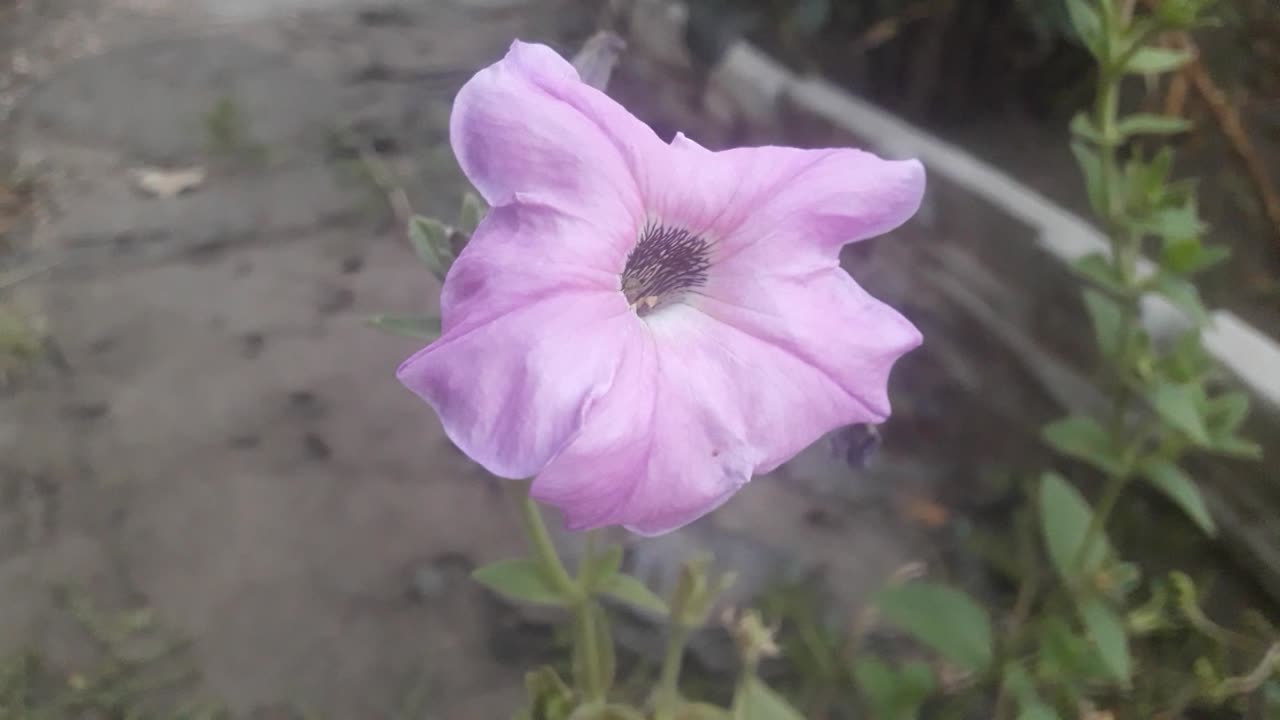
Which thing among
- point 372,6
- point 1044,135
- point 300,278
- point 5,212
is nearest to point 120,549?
point 300,278

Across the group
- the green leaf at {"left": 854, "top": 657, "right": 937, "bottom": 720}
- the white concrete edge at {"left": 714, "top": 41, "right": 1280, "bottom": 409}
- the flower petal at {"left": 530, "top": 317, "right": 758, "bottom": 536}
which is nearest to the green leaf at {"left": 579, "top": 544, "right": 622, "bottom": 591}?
the flower petal at {"left": 530, "top": 317, "right": 758, "bottom": 536}

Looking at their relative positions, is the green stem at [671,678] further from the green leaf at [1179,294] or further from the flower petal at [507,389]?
the green leaf at [1179,294]

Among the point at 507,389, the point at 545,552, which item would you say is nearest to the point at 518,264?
the point at 507,389

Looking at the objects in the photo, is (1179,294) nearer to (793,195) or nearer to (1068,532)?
(1068,532)

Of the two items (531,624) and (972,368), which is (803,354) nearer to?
(531,624)

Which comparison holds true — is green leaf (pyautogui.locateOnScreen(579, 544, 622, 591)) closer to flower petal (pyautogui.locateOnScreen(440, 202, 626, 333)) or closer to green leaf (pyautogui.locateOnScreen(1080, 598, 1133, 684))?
flower petal (pyautogui.locateOnScreen(440, 202, 626, 333))

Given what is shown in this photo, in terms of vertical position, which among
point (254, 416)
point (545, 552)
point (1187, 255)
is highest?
point (1187, 255)

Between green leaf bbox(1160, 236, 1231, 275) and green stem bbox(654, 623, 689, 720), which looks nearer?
green stem bbox(654, 623, 689, 720)

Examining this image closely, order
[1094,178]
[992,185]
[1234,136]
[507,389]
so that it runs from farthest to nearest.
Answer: [992,185] < [1234,136] < [1094,178] < [507,389]
